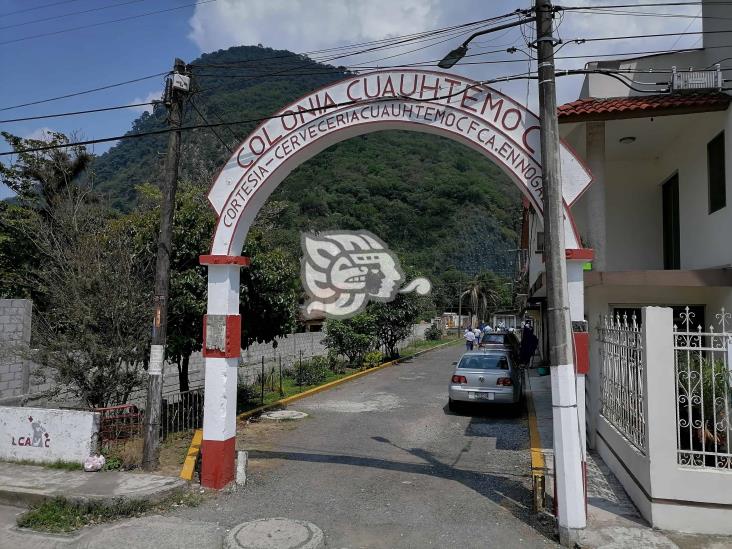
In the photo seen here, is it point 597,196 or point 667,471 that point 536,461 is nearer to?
point 667,471

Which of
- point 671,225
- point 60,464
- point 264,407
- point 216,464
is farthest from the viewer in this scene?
point 264,407

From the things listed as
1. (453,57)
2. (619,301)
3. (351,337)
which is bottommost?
(351,337)

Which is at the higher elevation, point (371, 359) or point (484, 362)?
point (484, 362)

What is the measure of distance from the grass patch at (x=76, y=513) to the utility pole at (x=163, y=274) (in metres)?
1.42

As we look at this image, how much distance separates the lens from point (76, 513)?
21.6 feet

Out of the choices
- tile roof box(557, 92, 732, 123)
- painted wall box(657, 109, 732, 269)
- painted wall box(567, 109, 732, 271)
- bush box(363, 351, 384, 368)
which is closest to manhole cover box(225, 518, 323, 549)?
painted wall box(567, 109, 732, 271)

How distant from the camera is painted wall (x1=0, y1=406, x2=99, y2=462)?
8.19 metres

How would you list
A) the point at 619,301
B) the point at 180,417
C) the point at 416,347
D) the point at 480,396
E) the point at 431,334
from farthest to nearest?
the point at 431,334
the point at 416,347
the point at 480,396
the point at 180,417
the point at 619,301

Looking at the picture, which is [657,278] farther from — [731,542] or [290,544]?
[290,544]

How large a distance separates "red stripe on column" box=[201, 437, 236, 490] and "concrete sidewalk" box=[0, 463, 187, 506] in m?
0.30

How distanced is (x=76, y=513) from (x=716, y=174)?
1014 cm

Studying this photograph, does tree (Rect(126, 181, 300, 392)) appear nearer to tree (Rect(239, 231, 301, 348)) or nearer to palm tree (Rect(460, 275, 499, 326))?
tree (Rect(239, 231, 301, 348))

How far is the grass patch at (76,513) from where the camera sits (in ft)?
20.8

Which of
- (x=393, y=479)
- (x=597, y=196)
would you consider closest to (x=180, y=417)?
(x=393, y=479)
